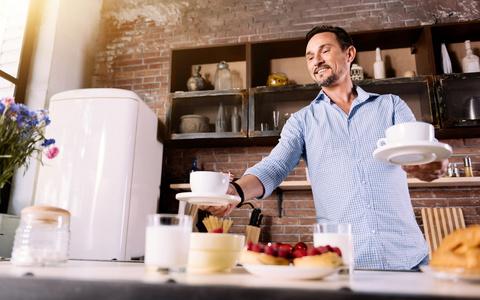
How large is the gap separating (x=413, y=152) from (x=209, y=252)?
56 centimetres

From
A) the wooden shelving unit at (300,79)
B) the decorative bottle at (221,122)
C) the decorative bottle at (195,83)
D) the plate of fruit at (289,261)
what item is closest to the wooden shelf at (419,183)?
the wooden shelving unit at (300,79)

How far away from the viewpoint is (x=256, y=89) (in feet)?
9.27

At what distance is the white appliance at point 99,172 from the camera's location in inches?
90.5

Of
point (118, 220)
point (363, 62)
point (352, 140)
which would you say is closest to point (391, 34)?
point (363, 62)

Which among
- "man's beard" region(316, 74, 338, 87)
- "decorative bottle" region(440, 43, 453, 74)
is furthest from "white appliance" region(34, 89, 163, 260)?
"decorative bottle" region(440, 43, 453, 74)

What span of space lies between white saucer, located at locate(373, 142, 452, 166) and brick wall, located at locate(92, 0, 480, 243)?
6.23ft

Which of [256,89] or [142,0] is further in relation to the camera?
[142,0]

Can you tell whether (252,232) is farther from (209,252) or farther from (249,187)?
(209,252)

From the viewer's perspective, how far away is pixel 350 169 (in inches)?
60.0

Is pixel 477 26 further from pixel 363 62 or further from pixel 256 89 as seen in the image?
pixel 256 89

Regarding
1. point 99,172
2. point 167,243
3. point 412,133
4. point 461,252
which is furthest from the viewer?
point 99,172

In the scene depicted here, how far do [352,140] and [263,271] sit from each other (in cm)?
105

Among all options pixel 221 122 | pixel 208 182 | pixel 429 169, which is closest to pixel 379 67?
pixel 221 122

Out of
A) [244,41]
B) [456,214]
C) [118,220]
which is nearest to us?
[118,220]
